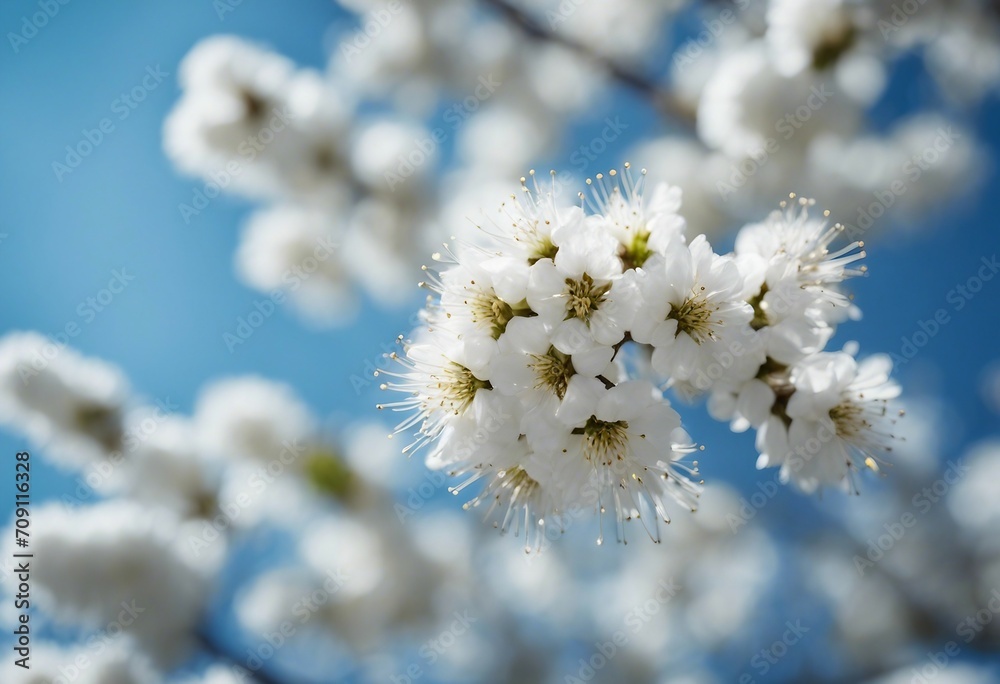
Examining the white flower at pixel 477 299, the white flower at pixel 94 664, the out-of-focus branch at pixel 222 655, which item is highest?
the white flower at pixel 94 664

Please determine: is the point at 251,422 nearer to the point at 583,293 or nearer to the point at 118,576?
the point at 118,576

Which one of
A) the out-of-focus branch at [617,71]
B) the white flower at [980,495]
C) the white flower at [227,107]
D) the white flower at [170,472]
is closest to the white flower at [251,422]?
the white flower at [170,472]

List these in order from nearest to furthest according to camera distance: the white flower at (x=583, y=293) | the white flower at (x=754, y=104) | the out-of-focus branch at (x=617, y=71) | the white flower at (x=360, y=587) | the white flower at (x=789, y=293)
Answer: the white flower at (x=583, y=293), the white flower at (x=789, y=293), the white flower at (x=754, y=104), the out-of-focus branch at (x=617, y=71), the white flower at (x=360, y=587)

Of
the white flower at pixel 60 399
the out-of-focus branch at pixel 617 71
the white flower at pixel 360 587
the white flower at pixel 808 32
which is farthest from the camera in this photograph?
the white flower at pixel 360 587

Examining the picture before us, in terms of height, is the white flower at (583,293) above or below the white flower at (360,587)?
below

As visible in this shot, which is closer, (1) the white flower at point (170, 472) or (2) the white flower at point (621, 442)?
(2) the white flower at point (621, 442)

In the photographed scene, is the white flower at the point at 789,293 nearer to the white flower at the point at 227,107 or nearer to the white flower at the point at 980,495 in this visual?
the white flower at the point at 227,107

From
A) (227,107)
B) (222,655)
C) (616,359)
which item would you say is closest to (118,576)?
(222,655)

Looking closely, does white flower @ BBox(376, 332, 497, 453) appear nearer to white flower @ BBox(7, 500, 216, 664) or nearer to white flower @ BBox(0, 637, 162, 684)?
white flower @ BBox(7, 500, 216, 664)
